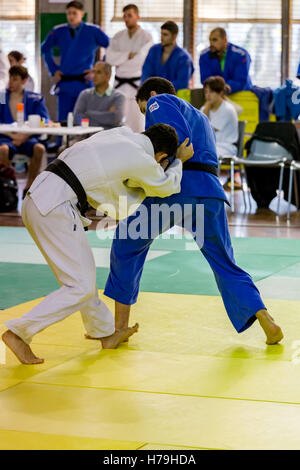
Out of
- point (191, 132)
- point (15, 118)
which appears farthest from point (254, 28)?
point (191, 132)

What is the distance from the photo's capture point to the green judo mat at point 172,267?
5.01 metres

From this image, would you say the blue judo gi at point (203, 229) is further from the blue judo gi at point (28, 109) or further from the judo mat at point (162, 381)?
the blue judo gi at point (28, 109)

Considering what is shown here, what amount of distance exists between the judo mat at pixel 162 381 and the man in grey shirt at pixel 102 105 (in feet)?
15.3

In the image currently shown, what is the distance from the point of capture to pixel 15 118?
970 cm

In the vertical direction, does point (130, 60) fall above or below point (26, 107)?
above

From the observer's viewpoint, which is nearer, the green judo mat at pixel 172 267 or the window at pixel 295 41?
the green judo mat at pixel 172 267

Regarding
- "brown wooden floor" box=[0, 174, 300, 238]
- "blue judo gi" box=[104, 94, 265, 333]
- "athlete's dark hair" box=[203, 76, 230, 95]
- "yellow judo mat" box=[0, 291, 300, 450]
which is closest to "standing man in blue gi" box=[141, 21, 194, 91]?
"athlete's dark hair" box=[203, 76, 230, 95]

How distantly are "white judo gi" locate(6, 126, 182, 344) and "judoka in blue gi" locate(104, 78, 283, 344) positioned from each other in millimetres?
309

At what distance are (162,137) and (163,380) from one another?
96cm

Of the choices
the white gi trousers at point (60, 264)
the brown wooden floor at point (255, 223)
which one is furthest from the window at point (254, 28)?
the white gi trousers at point (60, 264)

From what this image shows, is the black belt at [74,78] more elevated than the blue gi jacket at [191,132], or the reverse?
the black belt at [74,78]

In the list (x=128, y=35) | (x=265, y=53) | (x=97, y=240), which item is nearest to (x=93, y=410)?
(x=97, y=240)

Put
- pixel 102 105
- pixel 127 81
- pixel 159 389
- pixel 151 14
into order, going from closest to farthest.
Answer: pixel 159 389, pixel 102 105, pixel 127 81, pixel 151 14

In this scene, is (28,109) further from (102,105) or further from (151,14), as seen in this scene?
(151,14)
